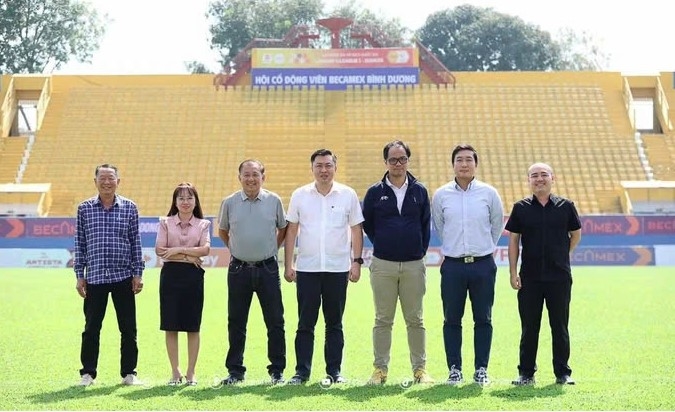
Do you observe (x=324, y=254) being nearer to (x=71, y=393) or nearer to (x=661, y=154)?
(x=71, y=393)

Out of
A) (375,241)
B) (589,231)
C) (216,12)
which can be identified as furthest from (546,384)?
(216,12)

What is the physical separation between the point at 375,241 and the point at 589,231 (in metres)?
24.7

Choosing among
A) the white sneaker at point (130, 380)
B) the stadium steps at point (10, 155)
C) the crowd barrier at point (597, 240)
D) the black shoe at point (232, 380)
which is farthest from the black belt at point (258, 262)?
the stadium steps at point (10, 155)

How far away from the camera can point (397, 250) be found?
8766 millimetres

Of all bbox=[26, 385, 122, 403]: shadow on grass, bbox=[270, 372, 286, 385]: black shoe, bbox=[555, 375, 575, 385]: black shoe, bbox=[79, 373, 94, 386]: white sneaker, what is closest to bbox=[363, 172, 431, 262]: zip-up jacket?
bbox=[270, 372, 286, 385]: black shoe

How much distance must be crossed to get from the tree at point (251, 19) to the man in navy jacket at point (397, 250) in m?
64.6

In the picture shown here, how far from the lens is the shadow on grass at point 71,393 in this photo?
26.4 feet

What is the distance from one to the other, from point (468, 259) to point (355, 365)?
2209mm

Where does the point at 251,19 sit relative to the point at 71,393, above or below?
above

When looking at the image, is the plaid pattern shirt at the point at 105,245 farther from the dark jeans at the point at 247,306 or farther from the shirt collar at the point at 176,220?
the dark jeans at the point at 247,306

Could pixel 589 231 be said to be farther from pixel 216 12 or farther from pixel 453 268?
pixel 216 12

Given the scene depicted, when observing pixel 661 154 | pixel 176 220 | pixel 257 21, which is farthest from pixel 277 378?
pixel 257 21

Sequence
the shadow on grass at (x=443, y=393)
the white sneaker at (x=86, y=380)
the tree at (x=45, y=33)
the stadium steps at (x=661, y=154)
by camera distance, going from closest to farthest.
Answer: the shadow on grass at (x=443, y=393) → the white sneaker at (x=86, y=380) → the stadium steps at (x=661, y=154) → the tree at (x=45, y=33)

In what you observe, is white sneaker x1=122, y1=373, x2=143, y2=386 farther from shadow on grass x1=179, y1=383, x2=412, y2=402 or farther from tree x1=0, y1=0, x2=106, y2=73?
tree x1=0, y1=0, x2=106, y2=73
